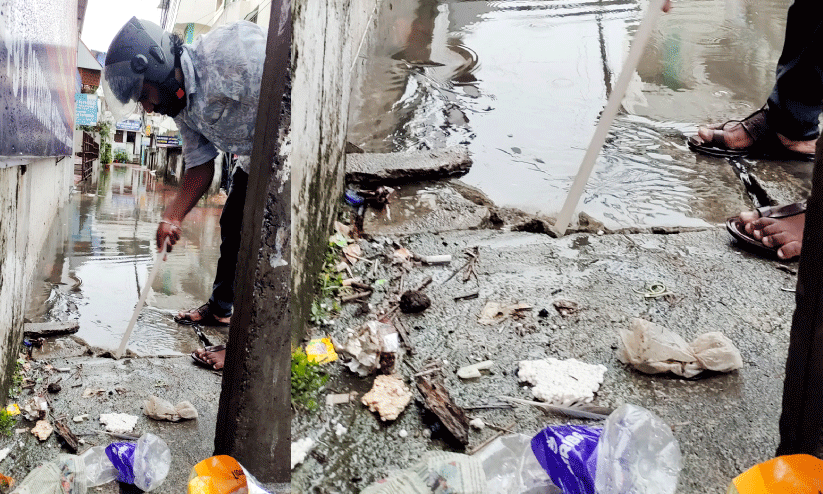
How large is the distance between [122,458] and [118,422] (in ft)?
0.49

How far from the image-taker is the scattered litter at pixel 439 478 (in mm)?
1077

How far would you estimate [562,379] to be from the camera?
4.43ft

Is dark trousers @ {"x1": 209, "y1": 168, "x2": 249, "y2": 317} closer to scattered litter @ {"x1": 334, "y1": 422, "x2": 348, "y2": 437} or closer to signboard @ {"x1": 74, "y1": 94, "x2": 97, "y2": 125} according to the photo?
scattered litter @ {"x1": 334, "y1": 422, "x2": 348, "y2": 437}

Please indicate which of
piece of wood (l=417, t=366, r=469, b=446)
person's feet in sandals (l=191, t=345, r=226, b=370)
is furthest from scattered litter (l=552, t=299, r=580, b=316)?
person's feet in sandals (l=191, t=345, r=226, b=370)

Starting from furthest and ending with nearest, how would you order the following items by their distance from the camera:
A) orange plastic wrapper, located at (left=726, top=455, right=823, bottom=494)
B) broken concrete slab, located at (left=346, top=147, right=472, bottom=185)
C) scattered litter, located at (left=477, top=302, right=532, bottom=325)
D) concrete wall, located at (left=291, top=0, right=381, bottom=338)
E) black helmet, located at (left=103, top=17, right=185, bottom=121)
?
broken concrete slab, located at (left=346, top=147, right=472, bottom=185) < black helmet, located at (left=103, top=17, right=185, bottom=121) < scattered litter, located at (left=477, top=302, right=532, bottom=325) < concrete wall, located at (left=291, top=0, right=381, bottom=338) < orange plastic wrapper, located at (left=726, top=455, right=823, bottom=494)

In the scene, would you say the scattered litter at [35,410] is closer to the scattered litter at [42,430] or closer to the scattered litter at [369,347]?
the scattered litter at [42,430]

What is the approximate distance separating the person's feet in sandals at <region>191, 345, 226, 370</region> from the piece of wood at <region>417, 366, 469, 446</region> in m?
0.98

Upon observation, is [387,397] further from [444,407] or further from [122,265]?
[122,265]

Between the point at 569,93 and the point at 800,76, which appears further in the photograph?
the point at 569,93

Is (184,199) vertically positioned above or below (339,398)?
above

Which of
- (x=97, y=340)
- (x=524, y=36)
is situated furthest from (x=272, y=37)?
(x=524, y=36)

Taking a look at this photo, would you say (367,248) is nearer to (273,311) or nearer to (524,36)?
(273,311)

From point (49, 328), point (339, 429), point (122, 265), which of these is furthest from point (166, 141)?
point (339, 429)

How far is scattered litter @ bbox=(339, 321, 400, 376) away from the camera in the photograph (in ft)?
4.58
